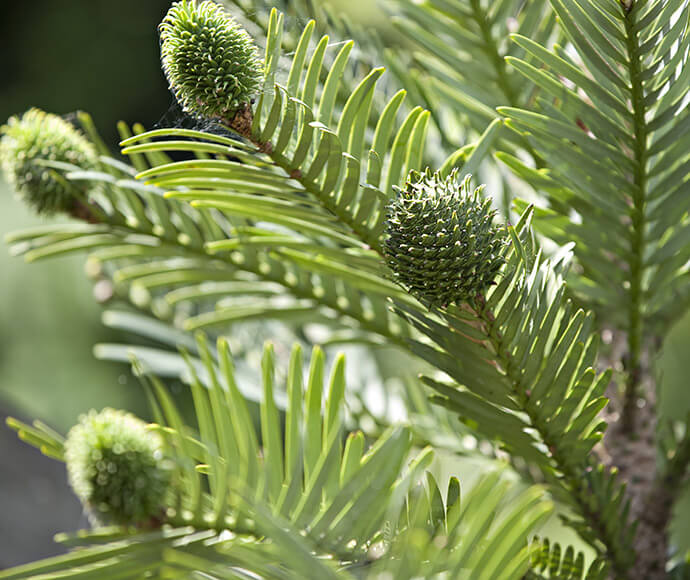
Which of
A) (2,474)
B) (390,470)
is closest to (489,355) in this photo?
(390,470)

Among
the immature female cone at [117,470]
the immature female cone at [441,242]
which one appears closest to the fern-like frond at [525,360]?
the immature female cone at [441,242]

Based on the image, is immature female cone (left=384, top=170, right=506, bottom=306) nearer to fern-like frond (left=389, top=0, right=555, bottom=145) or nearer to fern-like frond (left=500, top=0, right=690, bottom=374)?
fern-like frond (left=500, top=0, right=690, bottom=374)

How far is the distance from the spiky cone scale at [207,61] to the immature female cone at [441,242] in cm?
6

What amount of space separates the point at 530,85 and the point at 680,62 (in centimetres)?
15

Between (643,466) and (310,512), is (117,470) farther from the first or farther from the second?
(643,466)

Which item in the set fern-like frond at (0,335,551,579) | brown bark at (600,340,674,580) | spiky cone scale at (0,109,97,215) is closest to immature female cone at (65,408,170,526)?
fern-like frond at (0,335,551,579)

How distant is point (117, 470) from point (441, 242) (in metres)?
0.17

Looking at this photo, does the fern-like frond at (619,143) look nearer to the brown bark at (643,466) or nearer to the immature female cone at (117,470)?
the brown bark at (643,466)

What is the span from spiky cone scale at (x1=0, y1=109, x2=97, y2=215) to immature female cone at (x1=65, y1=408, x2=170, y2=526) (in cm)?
11

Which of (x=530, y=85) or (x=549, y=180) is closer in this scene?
(x=549, y=180)

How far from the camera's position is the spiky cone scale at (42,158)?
0.34 meters

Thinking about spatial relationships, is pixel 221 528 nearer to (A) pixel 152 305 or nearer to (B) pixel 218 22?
(B) pixel 218 22

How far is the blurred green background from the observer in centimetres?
62

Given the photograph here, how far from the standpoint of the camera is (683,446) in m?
0.33
